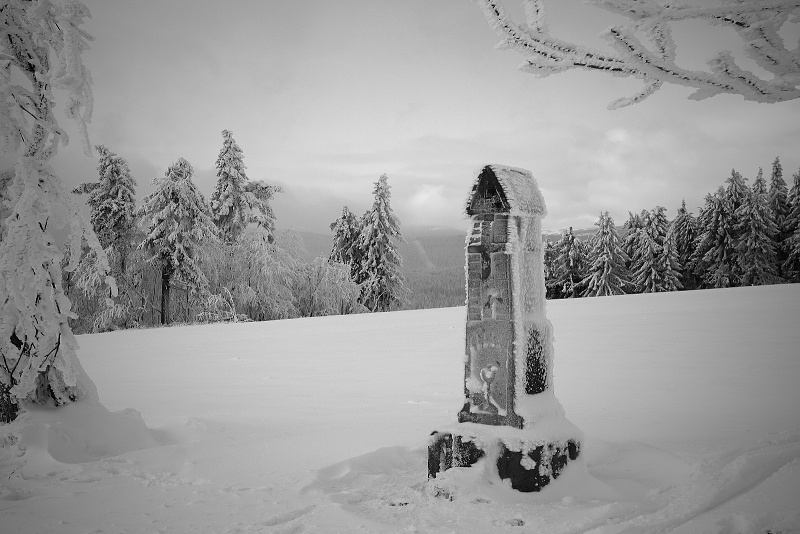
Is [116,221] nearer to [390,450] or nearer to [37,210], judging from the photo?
[37,210]

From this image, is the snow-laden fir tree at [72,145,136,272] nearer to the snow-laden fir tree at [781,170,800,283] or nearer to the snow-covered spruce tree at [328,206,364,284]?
the snow-covered spruce tree at [328,206,364,284]

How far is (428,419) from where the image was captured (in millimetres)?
5625

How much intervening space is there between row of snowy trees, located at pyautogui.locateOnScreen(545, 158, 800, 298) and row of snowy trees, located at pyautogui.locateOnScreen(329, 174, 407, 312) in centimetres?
1733

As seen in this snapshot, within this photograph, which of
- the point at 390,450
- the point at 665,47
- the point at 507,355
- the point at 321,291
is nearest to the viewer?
the point at 665,47

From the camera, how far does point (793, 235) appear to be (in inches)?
1309

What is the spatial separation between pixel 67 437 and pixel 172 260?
64.9 feet

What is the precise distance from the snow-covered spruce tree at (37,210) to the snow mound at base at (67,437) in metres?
0.21

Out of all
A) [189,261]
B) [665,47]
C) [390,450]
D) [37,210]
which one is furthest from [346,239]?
[665,47]

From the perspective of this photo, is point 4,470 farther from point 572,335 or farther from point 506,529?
point 572,335

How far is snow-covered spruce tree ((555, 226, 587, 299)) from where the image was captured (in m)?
42.4

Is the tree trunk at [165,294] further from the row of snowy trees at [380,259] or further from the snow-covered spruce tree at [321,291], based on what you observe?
the row of snowy trees at [380,259]

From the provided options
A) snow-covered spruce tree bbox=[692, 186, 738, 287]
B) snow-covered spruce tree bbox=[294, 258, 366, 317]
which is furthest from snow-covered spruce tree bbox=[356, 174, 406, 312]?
snow-covered spruce tree bbox=[692, 186, 738, 287]

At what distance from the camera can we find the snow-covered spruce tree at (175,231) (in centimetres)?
2236

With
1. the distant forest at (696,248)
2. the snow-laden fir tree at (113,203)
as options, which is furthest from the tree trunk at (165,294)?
the distant forest at (696,248)
